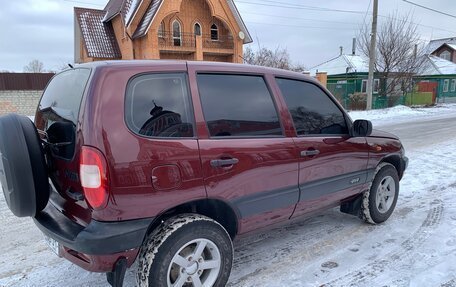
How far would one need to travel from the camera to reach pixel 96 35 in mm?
24969

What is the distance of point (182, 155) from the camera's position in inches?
96.5

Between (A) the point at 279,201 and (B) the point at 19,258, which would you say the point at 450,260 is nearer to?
(A) the point at 279,201

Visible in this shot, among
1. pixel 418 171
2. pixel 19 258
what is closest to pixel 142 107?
pixel 19 258

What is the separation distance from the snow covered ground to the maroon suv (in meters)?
0.49

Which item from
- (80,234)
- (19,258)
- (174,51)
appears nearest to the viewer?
(80,234)

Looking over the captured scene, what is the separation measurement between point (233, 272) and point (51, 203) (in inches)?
64.7

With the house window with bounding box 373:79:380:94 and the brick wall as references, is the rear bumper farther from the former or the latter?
the house window with bounding box 373:79:380:94

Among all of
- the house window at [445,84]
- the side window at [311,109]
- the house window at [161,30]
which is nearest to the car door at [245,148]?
the side window at [311,109]

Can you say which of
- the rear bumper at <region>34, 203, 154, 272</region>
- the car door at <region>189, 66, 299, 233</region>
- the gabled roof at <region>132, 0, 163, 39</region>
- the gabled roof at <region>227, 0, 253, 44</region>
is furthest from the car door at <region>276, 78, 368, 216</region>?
the gabled roof at <region>227, 0, 253, 44</region>

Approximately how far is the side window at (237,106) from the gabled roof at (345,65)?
3380 cm

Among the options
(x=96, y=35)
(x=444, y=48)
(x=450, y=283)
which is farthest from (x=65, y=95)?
(x=444, y=48)

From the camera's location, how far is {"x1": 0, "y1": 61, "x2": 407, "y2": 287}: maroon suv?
226 cm

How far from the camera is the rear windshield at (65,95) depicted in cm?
247

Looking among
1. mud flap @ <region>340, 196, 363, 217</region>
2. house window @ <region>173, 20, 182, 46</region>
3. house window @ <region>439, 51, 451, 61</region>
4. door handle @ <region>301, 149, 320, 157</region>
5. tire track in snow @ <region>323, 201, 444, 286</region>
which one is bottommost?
tire track in snow @ <region>323, 201, 444, 286</region>
